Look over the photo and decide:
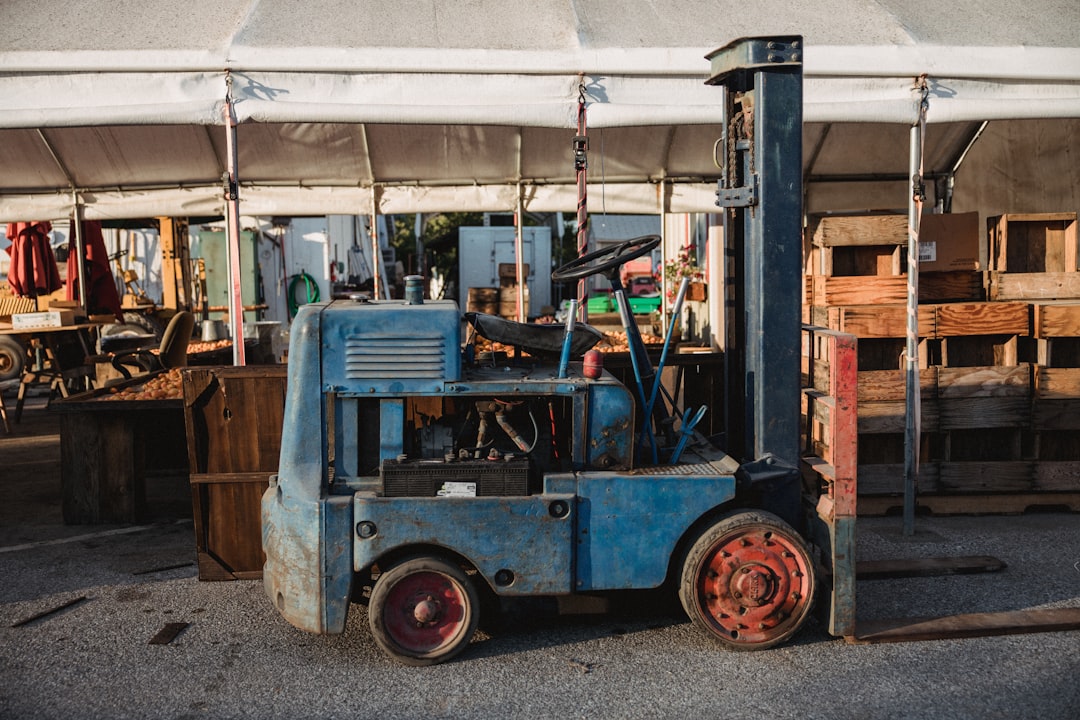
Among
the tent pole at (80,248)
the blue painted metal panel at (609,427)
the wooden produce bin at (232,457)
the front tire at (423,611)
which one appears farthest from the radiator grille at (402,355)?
the tent pole at (80,248)

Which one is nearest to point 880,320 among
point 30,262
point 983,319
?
point 983,319

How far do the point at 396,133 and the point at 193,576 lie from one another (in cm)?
612

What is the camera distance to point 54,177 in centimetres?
1102

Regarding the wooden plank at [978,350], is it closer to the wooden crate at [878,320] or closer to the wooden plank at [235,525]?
the wooden crate at [878,320]

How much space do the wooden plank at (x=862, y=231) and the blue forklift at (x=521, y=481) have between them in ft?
8.33

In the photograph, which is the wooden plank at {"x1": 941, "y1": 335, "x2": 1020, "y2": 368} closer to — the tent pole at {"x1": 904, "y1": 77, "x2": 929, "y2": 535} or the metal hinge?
the tent pole at {"x1": 904, "y1": 77, "x2": 929, "y2": 535}

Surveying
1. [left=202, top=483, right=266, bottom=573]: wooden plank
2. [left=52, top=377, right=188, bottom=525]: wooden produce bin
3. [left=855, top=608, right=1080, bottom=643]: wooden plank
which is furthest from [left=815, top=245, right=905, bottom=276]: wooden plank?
[left=52, top=377, right=188, bottom=525]: wooden produce bin

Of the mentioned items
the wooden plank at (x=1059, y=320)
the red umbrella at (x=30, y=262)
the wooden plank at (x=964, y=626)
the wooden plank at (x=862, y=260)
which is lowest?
the wooden plank at (x=964, y=626)

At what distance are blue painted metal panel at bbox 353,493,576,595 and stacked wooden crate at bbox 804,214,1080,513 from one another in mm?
3489

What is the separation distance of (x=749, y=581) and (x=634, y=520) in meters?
0.63

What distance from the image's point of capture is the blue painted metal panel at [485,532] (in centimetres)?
462

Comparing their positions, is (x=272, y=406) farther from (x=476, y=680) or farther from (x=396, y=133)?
(x=396, y=133)

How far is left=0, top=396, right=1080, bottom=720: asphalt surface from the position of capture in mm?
4227

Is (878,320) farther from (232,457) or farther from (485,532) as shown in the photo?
(232,457)
